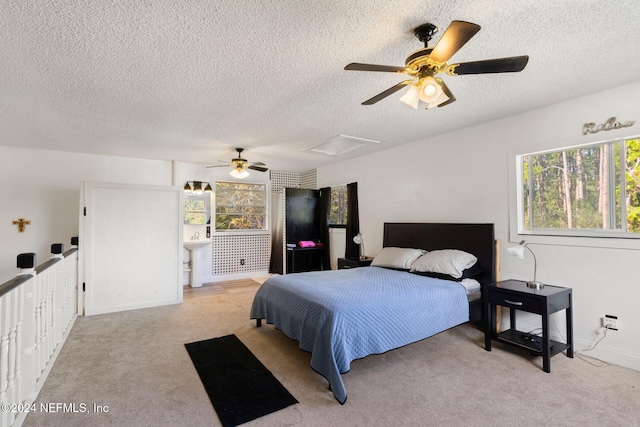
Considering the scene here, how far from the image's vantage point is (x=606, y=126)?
8.95ft

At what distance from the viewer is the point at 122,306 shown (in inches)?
169

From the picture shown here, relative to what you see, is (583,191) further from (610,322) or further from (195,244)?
(195,244)

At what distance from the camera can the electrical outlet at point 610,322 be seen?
8.79ft

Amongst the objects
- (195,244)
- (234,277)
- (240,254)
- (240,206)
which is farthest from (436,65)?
(234,277)

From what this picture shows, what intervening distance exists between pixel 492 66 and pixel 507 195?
216cm

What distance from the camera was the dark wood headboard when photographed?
341cm

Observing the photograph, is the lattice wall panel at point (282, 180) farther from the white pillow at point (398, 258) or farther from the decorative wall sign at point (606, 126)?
the decorative wall sign at point (606, 126)

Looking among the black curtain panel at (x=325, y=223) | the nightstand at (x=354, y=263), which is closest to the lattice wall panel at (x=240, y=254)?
the black curtain panel at (x=325, y=223)

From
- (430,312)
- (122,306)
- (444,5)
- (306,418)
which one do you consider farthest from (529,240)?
(122,306)

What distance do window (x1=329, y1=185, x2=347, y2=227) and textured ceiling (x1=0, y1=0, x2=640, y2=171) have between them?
235 cm

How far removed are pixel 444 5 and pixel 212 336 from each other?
3.55m

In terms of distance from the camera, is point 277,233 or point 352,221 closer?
point 352,221

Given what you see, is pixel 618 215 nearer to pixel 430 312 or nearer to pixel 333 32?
pixel 430 312

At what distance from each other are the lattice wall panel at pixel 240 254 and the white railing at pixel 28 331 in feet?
10.4
